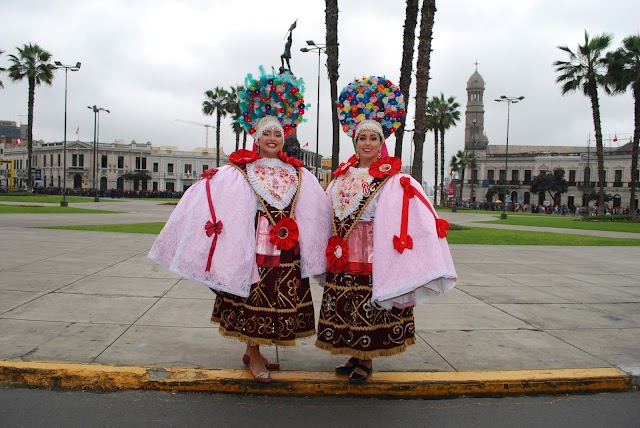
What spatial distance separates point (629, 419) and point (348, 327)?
205 centimetres

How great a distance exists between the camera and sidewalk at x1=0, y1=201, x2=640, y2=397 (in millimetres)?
3996

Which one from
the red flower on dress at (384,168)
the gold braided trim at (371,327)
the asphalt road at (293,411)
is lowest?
the asphalt road at (293,411)

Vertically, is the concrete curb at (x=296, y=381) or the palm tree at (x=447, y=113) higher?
the palm tree at (x=447, y=113)

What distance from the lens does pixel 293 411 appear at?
364cm

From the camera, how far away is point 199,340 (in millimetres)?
4918

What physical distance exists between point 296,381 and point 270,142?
6.13ft

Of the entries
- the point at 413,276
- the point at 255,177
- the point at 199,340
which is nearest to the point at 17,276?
the point at 199,340

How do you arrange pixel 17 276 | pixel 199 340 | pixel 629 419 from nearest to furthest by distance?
pixel 629 419 < pixel 199 340 < pixel 17 276

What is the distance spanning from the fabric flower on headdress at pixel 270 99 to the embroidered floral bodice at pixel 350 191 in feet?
2.18

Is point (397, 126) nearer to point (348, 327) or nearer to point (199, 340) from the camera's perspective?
point (348, 327)

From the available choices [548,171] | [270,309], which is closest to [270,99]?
Result: [270,309]

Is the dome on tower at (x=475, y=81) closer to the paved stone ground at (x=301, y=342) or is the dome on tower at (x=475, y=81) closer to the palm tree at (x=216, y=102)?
the palm tree at (x=216, y=102)

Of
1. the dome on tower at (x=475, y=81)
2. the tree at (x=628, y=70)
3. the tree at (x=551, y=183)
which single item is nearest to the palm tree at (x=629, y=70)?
the tree at (x=628, y=70)

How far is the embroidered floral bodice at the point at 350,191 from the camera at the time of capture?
13.3ft
